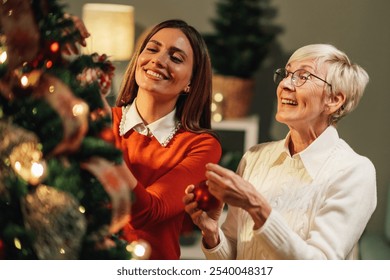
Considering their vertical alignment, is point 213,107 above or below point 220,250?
above

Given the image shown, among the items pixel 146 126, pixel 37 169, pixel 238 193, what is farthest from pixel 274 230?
pixel 37 169

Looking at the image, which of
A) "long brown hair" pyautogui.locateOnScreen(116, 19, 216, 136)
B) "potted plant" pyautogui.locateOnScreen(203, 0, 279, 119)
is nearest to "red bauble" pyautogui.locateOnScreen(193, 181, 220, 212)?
"long brown hair" pyautogui.locateOnScreen(116, 19, 216, 136)

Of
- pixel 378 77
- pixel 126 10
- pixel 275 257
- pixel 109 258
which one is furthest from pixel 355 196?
pixel 126 10

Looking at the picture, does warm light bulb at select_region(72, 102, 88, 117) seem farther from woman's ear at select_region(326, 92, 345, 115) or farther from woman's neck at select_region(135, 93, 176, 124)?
woman's ear at select_region(326, 92, 345, 115)

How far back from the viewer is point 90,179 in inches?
38.6

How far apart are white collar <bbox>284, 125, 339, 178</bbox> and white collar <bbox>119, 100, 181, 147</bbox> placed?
0.23 metres

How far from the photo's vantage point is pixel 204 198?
1082 mm

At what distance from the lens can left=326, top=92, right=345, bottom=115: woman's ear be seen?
109 centimetres

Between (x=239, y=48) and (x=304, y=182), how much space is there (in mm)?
307

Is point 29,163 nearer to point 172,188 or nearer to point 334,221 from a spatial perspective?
point 172,188

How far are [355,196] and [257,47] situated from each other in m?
0.37

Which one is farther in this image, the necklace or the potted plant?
the potted plant

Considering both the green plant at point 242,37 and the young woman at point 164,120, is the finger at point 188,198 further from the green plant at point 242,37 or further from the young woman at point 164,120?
the green plant at point 242,37
